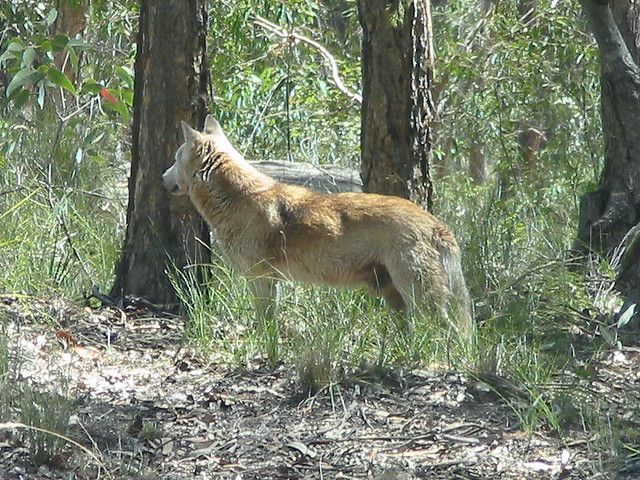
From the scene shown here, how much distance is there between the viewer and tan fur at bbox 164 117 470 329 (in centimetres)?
797

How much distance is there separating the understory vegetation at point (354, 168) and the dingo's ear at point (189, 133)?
463 mm

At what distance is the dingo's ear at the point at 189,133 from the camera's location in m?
8.61

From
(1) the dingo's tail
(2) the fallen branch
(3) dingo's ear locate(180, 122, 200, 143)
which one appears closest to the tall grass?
(3) dingo's ear locate(180, 122, 200, 143)

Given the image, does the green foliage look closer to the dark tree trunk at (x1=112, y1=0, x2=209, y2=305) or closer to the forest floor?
the dark tree trunk at (x1=112, y1=0, x2=209, y2=305)

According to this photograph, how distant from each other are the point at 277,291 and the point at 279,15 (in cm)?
698

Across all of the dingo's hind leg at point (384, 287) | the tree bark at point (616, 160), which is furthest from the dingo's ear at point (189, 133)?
the tree bark at point (616, 160)

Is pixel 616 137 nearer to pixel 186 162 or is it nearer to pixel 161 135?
pixel 186 162

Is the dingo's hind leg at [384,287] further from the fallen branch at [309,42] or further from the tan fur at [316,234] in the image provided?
the fallen branch at [309,42]

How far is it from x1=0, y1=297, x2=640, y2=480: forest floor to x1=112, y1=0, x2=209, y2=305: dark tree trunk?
1.49 m

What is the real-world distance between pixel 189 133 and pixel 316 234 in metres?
1.25

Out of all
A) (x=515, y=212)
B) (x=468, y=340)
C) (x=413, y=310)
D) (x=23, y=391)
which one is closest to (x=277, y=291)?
(x=413, y=310)

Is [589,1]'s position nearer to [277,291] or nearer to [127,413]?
[277,291]

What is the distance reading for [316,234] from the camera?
27.4 feet

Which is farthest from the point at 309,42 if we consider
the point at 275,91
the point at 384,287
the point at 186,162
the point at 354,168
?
the point at 384,287
